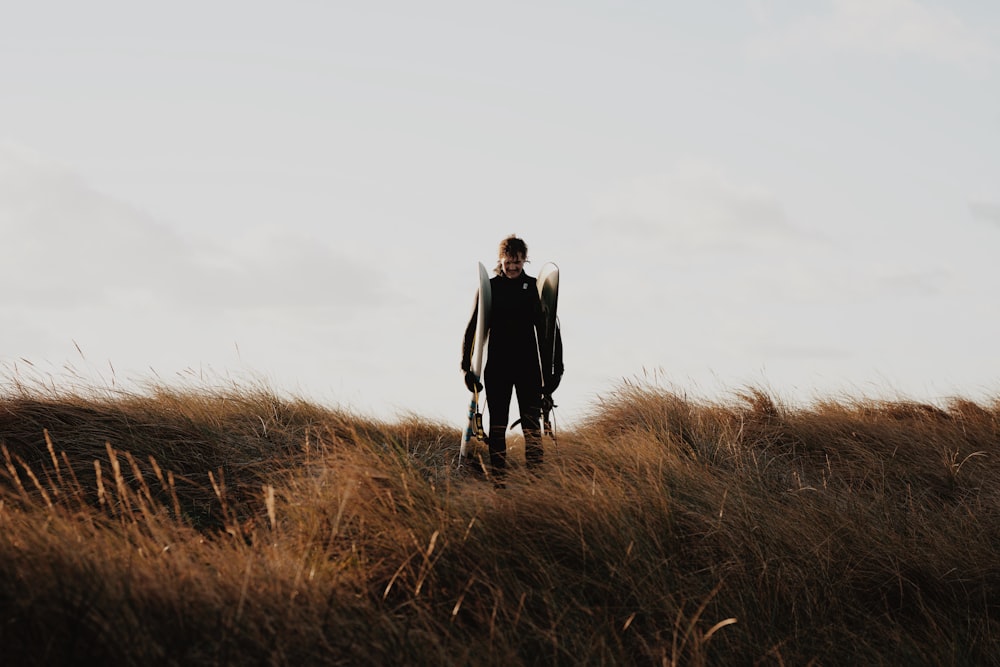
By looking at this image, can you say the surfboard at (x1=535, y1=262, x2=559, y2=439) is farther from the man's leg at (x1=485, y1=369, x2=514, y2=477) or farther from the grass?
the grass

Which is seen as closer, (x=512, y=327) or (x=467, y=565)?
(x=467, y=565)

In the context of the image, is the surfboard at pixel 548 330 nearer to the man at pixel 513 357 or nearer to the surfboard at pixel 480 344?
the man at pixel 513 357

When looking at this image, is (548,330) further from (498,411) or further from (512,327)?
(498,411)

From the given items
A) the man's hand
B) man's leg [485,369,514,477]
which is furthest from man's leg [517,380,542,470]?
the man's hand

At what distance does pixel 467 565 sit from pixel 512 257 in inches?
123

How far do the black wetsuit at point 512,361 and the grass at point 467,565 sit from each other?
56cm

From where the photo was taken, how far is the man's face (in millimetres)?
6953

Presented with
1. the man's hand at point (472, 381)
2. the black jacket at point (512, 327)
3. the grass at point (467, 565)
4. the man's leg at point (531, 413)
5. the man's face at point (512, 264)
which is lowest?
the grass at point (467, 565)

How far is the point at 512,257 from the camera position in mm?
6949

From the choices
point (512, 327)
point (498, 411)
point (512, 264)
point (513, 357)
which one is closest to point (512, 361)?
point (513, 357)

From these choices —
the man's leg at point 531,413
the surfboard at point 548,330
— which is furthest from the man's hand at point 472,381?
the surfboard at point 548,330

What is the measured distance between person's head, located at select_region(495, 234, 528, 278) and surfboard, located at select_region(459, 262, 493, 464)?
→ 202mm

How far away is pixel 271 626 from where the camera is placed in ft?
11.5

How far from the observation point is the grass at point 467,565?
349 cm
